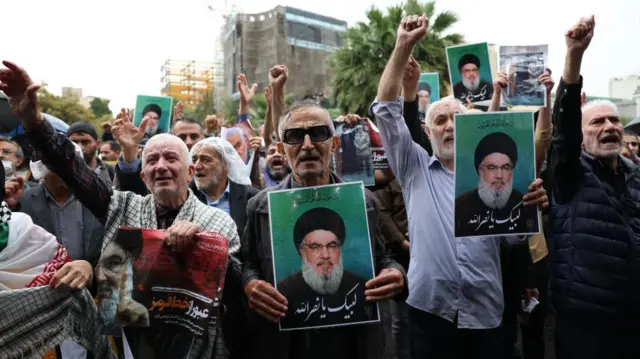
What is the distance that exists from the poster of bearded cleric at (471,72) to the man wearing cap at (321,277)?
3054mm

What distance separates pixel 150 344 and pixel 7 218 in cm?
84

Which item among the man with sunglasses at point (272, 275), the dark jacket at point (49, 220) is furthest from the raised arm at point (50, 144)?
the man with sunglasses at point (272, 275)

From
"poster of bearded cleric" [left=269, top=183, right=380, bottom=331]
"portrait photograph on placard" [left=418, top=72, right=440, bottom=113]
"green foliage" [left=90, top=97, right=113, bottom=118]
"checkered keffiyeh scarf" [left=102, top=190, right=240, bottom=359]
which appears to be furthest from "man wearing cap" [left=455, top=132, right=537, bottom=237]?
"green foliage" [left=90, top=97, right=113, bottom=118]

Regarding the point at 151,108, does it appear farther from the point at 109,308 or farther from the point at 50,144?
the point at 109,308

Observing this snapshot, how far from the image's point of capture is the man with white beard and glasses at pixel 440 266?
2559 millimetres

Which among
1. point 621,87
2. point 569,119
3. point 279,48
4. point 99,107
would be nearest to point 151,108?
point 569,119

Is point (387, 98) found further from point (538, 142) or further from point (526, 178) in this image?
point (538, 142)

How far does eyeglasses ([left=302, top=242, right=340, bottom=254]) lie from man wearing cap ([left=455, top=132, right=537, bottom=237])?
724mm

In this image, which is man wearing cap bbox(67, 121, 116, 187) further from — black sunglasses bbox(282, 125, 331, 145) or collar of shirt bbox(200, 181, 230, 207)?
black sunglasses bbox(282, 125, 331, 145)

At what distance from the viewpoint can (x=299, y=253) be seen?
2.04m

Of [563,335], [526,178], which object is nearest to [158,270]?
[526,178]

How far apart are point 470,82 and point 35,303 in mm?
3946

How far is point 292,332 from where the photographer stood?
210cm

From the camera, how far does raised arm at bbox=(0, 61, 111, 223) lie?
6.88ft
